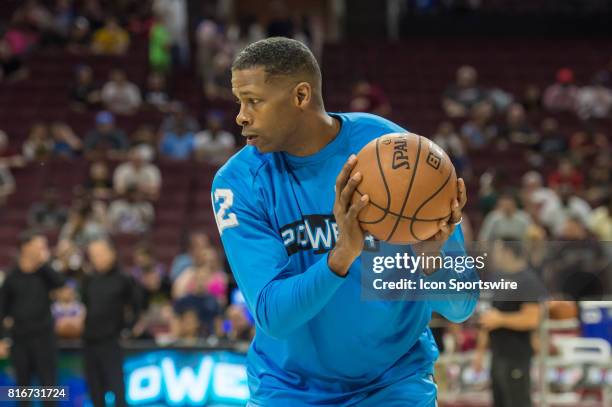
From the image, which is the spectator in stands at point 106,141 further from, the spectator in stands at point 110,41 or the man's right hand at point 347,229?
the man's right hand at point 347,229

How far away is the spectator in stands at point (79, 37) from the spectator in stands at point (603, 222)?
8.69 meters

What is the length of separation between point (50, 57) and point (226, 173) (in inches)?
537

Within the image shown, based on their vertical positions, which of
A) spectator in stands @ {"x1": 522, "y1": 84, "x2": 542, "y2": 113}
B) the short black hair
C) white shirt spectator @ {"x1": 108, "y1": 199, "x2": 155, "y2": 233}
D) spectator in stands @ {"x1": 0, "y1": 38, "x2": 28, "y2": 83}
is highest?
spectator in stands @ {"x1": 0, "y1": 38, "x2": 28, "y2": 83}

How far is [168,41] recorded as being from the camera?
1773 cm

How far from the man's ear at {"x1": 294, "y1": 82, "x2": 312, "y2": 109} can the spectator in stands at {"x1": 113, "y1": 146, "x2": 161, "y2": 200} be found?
9.68 metres

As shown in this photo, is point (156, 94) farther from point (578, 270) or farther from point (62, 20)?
point (578, 270)

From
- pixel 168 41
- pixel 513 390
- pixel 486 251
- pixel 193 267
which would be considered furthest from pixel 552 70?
pixel 486 251

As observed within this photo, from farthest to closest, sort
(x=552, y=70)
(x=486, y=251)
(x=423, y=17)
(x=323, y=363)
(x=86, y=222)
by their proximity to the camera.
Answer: (x=423, y=17) < (x=552, y=70) < (x=86, y=222) < (x=486, y=251) < (x=323, y=363)

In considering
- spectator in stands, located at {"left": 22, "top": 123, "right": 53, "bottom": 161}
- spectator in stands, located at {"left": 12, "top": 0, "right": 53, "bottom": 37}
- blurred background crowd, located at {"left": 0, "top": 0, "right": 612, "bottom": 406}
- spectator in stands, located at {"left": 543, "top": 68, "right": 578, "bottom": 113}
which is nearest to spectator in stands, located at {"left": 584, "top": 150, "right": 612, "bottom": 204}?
blurred background crowd, located at {"left": 0, "top": 0, "right": 612, "bottom": 406}

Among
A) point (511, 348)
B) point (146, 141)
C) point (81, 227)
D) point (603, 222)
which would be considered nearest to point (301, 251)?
point (511, 348)

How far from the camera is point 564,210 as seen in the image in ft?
40.4

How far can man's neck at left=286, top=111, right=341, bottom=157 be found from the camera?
3.11 metres

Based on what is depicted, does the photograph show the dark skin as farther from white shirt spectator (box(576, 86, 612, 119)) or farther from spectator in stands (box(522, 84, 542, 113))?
white shirt spectator (box(576, 86, 612, 119))

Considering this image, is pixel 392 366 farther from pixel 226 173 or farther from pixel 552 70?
pixel 552 70
